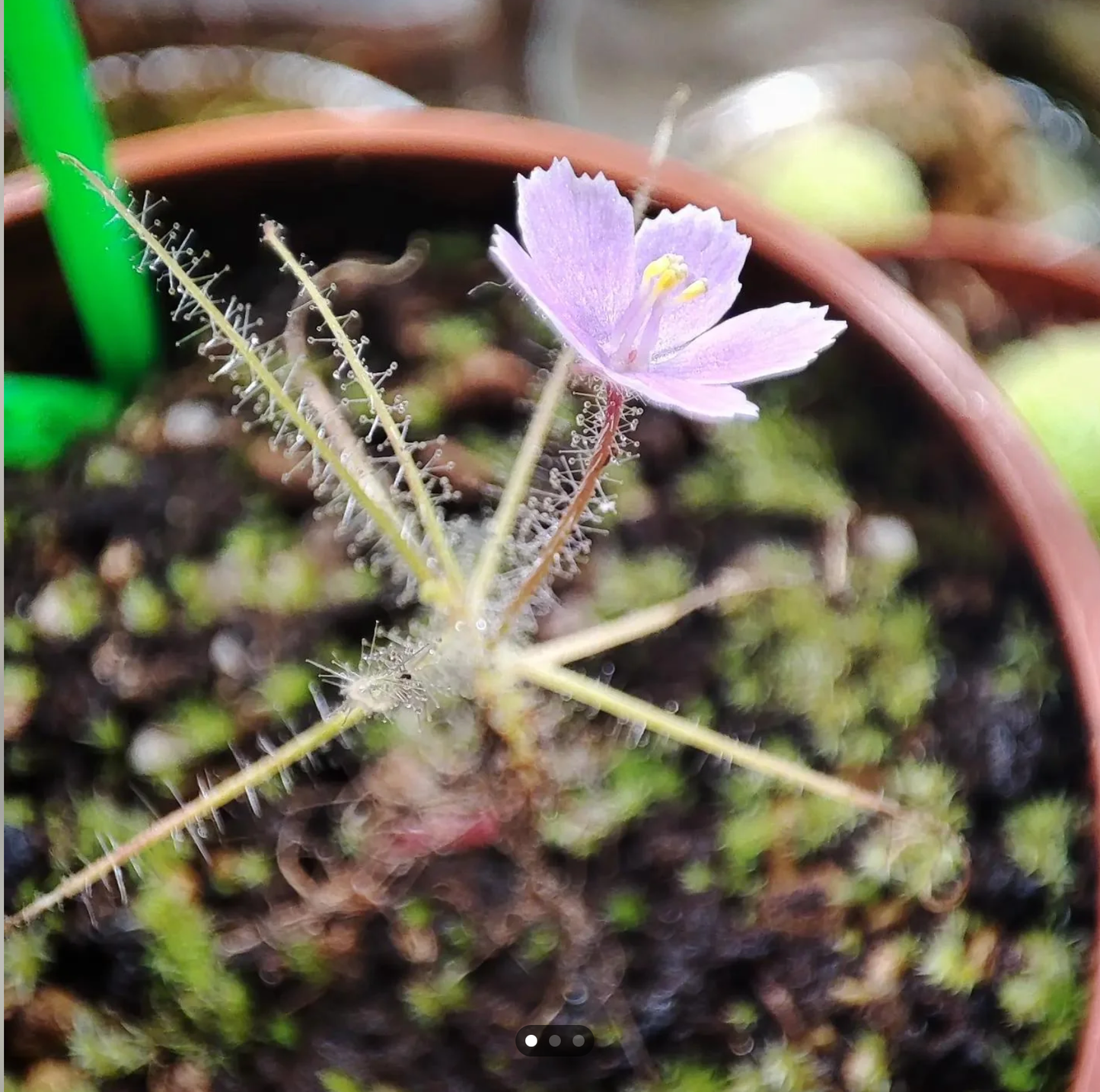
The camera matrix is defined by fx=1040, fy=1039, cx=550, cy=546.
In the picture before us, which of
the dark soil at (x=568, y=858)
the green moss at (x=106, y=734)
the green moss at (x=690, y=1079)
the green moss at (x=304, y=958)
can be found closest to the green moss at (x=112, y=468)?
the dark soil at (x=568, y=858)

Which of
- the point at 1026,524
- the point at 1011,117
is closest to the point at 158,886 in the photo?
the point at 1026,524

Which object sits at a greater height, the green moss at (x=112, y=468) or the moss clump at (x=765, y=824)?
the green moss at (x=112, y=468)

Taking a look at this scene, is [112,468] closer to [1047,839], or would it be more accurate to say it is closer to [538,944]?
[538,944]

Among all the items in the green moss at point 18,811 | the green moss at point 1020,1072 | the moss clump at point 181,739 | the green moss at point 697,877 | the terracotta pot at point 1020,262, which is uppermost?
the terracotta pot at point 1020,262

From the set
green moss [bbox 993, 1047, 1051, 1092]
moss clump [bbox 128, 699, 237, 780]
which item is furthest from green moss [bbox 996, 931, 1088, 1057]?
moss clump [bbox 128, 699, 237, 780]

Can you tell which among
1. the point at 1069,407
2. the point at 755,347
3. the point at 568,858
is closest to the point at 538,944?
the point at 568,858

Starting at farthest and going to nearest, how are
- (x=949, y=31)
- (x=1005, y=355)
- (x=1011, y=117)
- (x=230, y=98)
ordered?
1. (x=949, y=31)
2. (x=1011, y=117)
3. (x=230, y=98)
4. (x=1005, y=355)

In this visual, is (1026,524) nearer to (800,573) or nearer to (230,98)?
(800,573)

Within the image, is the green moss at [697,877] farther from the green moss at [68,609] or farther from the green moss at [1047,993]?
the green moss at [68,609]
